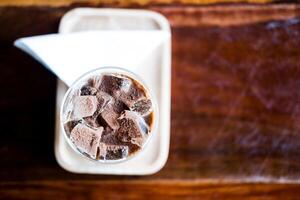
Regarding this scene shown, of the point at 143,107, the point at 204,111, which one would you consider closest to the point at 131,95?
the point at 143,107

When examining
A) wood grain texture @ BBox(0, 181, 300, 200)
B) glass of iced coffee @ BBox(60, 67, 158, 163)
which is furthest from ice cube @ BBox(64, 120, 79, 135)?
wood grain texture @ BBox(0, 181, 300, 200)

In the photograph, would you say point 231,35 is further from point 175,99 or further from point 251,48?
point 175,99

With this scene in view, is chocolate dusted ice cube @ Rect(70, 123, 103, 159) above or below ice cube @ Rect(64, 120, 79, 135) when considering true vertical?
below

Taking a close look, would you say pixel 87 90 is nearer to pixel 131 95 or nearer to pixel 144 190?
pixel 131 95

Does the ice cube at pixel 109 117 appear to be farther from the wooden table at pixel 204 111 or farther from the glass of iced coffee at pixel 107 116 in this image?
the wooden table at pixel 204 111

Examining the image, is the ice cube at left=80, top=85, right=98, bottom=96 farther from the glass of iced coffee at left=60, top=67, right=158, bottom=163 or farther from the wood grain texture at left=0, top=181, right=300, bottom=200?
the wood grain texture at left=0, top=181, right=300, bottom=200

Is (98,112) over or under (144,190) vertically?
over

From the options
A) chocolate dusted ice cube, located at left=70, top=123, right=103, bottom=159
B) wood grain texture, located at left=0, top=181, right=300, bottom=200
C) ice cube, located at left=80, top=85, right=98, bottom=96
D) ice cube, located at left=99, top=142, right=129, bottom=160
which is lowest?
wood grain texture, located at left=0, top=181, right=300, bottom=200
